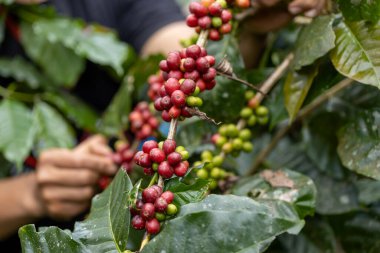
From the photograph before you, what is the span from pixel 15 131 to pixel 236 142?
0.62m

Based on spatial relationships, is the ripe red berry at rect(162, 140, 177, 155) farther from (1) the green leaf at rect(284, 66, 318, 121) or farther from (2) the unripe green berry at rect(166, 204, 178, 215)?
(1) the green leaf at rect(284, 66, 318, 121)

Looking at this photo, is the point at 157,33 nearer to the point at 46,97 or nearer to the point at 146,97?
the point at 46,97

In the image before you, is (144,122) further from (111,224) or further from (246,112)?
(111,224)

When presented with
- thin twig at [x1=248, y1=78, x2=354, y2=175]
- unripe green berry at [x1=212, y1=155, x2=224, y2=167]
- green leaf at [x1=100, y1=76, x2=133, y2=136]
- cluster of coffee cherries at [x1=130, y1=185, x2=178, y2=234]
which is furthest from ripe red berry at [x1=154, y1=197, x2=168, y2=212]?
green leaf at [x1=100, y1=76, x2=133, y2=136]

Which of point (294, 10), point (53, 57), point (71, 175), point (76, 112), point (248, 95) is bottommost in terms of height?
point (71, 175)

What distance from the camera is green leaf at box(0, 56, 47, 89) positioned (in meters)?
1.30

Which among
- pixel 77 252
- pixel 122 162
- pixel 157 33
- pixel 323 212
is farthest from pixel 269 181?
pixel 157 33

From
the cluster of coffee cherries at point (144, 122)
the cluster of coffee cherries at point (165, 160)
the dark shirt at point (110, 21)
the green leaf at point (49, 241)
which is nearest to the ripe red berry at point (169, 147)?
the cluster of coffee cherries at point (165, 160)

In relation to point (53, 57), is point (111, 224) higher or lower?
higher

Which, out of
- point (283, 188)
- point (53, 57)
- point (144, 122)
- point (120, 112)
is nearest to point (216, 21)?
point (283, 188)

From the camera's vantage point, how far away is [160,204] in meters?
0.46

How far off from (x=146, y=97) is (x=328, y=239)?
0.46 metres

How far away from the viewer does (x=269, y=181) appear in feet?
2.11

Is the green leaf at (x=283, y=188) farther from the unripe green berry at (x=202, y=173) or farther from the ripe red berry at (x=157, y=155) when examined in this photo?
the ripe red berry at (x=157, y=155)
